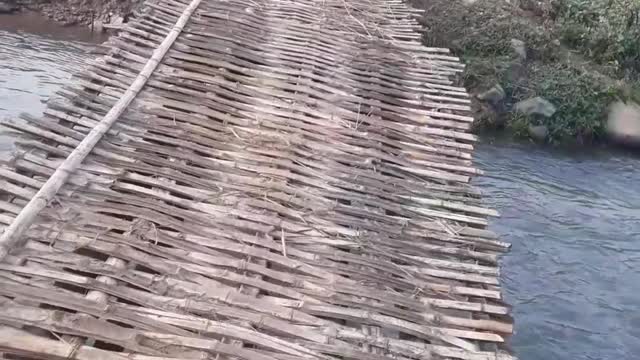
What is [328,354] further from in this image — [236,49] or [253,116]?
[236,49]

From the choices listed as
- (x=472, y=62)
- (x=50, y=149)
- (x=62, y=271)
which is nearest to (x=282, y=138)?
(x=50, y=149)

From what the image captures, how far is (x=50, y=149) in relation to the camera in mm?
2992

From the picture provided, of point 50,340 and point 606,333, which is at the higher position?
point 50,340

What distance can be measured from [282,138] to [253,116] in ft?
0.93

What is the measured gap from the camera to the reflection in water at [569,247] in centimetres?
502

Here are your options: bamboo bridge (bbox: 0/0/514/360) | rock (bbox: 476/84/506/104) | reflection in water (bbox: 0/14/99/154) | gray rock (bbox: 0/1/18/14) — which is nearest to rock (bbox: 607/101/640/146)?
rock (bbox: 476/84/506/104)

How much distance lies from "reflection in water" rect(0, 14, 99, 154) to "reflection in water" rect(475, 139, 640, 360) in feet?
14.5

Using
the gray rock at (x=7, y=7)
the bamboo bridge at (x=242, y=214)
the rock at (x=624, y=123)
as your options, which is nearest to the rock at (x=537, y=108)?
the rock at (x=624, y=123)

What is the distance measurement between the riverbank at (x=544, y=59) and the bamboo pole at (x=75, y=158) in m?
4.88

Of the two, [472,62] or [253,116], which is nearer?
[253,116]

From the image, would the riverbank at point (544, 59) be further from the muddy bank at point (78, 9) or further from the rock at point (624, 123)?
the muddy bank at point (78, 9)

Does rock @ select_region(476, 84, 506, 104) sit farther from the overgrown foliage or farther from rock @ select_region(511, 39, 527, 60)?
the overgrown foliage

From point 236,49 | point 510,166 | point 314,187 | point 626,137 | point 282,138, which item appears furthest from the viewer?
point 626,137

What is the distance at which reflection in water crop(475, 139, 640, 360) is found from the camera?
5020 mm
